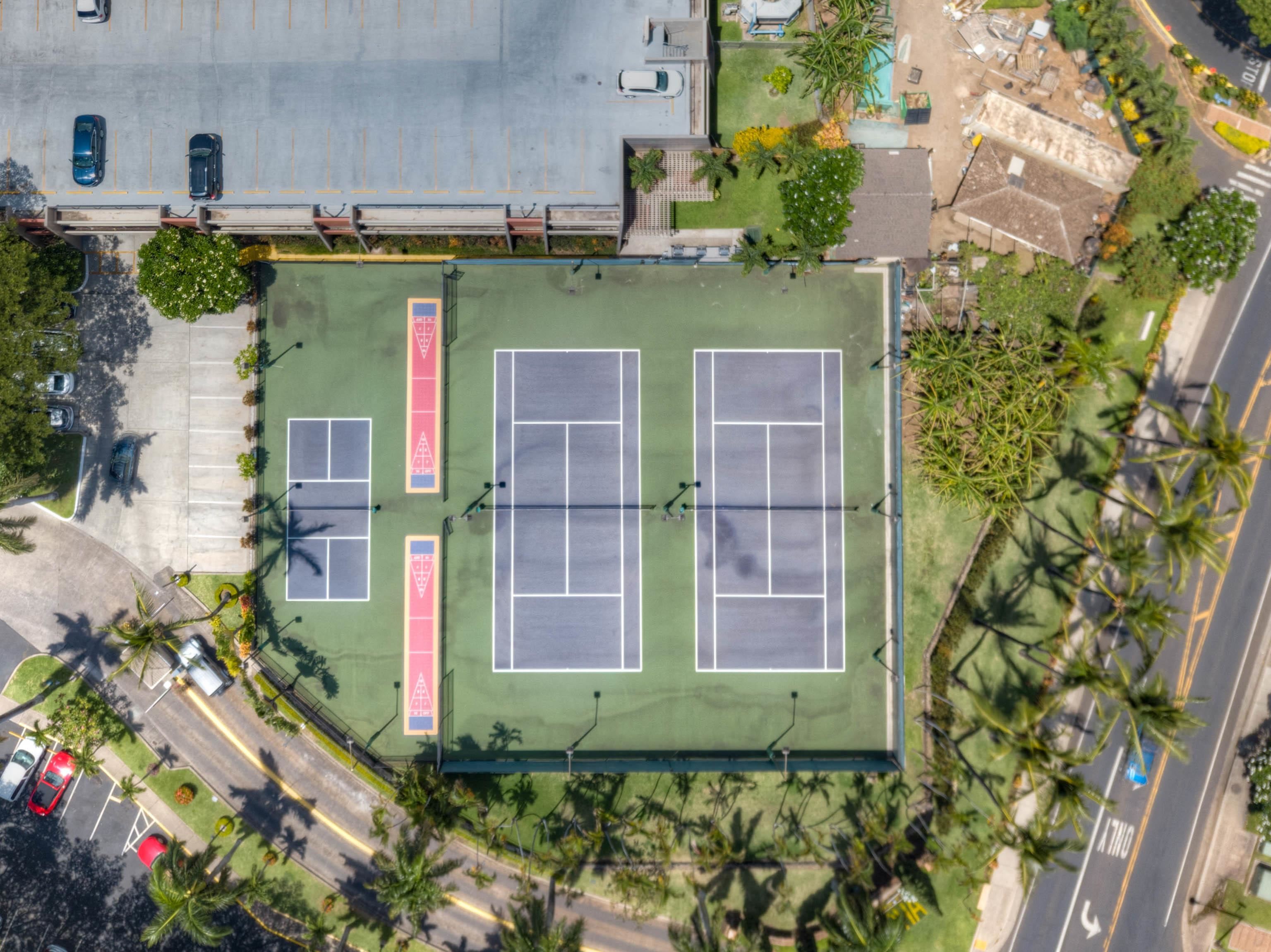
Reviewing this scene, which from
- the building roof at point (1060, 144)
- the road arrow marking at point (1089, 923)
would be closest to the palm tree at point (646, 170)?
the building roof at point (1060, 144)

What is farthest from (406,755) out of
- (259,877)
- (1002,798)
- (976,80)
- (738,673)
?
(976,80)

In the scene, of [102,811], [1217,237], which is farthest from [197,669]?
[1217,237]

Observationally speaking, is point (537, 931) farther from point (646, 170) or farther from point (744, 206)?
point (646, 170)

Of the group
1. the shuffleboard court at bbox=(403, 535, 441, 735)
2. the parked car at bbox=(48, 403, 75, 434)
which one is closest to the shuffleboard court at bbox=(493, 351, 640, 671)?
the shuffleboard court at bbox=(403, 535, 441, 735)

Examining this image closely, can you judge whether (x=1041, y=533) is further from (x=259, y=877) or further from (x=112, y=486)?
(x=112, y=486)

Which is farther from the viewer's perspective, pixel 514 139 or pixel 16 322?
pixel 514 139

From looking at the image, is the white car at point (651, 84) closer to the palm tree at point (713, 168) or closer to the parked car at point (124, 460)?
the palm tree at point (713, 168)

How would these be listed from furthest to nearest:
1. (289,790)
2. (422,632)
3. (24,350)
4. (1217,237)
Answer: (422,632) → (289,790) → (1217,237) → (24,350)
